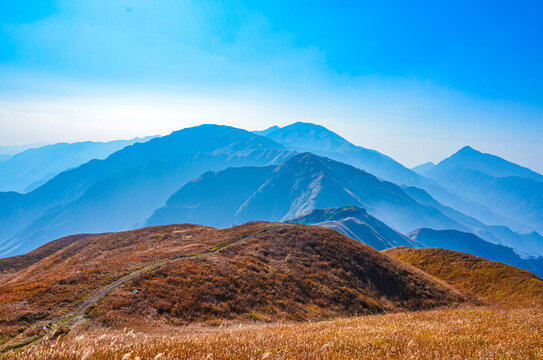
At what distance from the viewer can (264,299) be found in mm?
31438

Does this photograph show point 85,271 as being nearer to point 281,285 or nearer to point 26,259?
point 281,285

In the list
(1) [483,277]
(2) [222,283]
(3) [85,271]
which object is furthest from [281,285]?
(1) [483,277]

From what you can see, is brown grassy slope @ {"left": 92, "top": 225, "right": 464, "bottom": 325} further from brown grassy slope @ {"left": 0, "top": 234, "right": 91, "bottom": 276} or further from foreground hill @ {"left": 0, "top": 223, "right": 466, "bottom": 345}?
brown grassy slope @ {"left": 0, "top": 234, "right": 91, "bottom": 276}

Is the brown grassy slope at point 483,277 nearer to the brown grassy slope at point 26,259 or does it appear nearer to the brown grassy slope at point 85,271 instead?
the brown grassy slope at point 85,271

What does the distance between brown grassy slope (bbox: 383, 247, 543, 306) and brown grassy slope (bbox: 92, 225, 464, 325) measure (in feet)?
23.9

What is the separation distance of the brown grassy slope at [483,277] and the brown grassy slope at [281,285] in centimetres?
730

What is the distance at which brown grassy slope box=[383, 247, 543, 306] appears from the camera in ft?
154

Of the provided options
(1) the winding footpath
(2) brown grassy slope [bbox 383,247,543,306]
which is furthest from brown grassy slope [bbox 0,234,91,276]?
(2) brown grassy slope [bbox 383,247,543,306]

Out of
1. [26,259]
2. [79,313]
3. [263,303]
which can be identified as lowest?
[26,259]

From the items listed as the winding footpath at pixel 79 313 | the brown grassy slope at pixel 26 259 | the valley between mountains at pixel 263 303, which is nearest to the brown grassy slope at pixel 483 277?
the valley between mountains at pixel 263 303

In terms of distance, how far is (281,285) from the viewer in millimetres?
35031

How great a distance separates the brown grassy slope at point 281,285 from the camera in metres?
26.2

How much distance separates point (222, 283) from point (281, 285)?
24.0 ft

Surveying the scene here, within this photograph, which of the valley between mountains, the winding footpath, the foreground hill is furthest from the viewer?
the foreground hill
